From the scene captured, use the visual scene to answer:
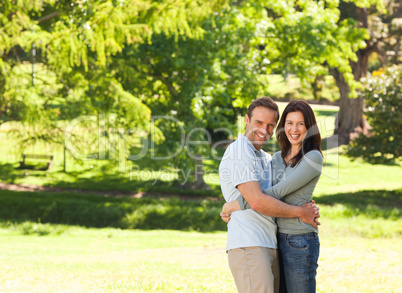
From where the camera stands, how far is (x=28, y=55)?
1302 cm

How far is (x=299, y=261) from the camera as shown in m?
3.17

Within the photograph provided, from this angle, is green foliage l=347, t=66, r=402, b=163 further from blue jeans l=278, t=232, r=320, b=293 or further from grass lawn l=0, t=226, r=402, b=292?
blue jeans l=278, t=232, r=320, b=293

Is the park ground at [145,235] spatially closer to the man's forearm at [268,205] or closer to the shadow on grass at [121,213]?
the shadow on grass at [121,213]

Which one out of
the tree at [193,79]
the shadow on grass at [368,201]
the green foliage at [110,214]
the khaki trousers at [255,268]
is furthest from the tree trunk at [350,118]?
the khaki trousers at [255,268]

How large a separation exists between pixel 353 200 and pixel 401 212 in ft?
11.3

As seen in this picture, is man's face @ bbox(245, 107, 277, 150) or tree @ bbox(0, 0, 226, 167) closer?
man's face @ bbox(245, 107, 277, 150)

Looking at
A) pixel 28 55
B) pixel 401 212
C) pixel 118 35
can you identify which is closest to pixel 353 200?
pixel 401 212

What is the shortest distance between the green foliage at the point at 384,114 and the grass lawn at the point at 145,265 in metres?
9.31

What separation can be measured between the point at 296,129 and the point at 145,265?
196 inches

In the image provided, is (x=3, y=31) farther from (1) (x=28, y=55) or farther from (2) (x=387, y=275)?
(2) (x=387, y=275)

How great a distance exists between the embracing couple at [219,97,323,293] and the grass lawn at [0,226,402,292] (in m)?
2.89

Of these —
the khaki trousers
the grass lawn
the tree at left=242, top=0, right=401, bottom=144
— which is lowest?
the grass lawn

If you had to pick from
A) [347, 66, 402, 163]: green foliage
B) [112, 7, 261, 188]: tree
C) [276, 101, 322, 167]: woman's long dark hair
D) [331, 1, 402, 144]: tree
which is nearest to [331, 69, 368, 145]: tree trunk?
[331, 1, 402, 144]: tree

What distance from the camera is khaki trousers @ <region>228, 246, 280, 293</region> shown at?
3.10 m
